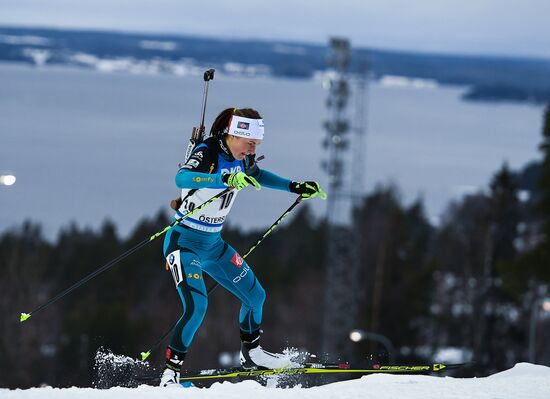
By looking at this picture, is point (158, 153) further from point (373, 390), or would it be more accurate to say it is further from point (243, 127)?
point (373, 390)

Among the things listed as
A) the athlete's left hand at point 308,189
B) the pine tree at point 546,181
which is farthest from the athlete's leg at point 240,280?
the pine tree at point 546,181

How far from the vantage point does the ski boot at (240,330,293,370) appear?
8.52 metres

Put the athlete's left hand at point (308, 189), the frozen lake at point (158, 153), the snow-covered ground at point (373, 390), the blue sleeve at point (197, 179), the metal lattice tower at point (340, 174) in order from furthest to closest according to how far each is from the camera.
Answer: the frozen lake at point (158, 153), the metal lattice tower at point (340, 174), the athlete's left hand at point (308, 189), the blue sleeve at point (197, 179), the snow-covered ground at point (373, 390)

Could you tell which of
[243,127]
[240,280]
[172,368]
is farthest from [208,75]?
[172,368]

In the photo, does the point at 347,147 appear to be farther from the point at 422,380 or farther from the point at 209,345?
the point at 209,345

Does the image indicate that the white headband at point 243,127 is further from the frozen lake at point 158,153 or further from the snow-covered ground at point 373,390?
the frozen lake at point 158,153

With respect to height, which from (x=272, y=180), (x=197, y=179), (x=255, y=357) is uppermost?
(x=197, y=179)

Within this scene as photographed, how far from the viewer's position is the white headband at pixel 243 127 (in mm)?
7863

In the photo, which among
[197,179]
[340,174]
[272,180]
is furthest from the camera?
[340,174]

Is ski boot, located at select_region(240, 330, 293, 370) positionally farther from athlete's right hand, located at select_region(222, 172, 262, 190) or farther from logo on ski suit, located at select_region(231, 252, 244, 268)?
athlete's right hand, located at select_region(222, 172, 262, 190)

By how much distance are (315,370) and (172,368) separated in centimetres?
135

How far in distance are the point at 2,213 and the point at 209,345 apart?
40.6 m

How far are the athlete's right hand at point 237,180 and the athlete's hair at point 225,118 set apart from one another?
2.01ft

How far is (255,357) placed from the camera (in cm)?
856
